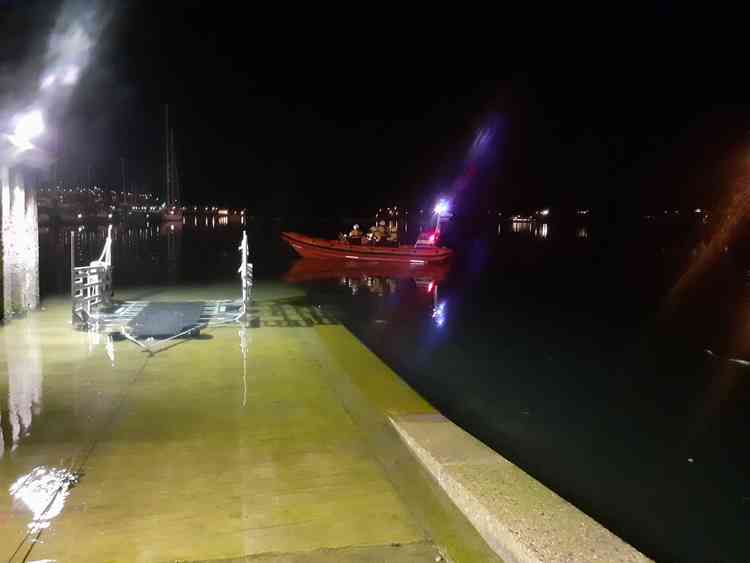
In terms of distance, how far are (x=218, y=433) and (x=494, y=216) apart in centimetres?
13060

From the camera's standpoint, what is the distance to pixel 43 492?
371 cm

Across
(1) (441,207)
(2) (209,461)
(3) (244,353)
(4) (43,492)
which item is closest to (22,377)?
(3) (244,353)

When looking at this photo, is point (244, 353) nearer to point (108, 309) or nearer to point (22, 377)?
point (22, 377)

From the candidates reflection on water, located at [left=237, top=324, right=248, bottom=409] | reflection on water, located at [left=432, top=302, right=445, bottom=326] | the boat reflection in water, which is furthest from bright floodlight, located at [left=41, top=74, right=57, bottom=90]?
reflection on water, located at [left=432, top=302, right=445, bottom=326]

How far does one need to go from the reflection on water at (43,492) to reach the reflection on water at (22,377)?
0.58 metres

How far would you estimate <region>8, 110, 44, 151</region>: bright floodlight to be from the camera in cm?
937

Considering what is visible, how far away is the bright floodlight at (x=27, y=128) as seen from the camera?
9.37 metres

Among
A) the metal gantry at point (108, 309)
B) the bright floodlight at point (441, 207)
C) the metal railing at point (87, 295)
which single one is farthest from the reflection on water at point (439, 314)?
the bright floodlight at point (441, 207)

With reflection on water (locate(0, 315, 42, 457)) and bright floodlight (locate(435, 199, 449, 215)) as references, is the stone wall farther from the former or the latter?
bright floodlight (locate(435, 199, 449, 215))

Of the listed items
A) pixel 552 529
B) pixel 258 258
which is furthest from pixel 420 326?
pixel 258 258

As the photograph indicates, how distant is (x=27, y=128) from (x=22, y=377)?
4845 millimetres

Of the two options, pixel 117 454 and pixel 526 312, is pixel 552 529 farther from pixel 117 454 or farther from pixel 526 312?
pixel 526 312

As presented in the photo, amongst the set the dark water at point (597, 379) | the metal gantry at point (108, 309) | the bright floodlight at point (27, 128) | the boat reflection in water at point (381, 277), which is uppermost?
the bright floodlight at point (27, 128)

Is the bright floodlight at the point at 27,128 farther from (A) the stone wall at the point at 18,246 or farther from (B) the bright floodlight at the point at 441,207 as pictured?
(B) the bright floodlight at the point at 441,207
